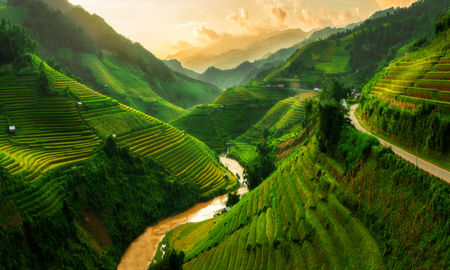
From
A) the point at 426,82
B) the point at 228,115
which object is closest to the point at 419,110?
the point at 426,82

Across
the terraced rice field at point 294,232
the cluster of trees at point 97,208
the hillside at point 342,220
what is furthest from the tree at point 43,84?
the hillside at point 342,220

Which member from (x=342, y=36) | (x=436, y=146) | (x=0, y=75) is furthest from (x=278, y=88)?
(x=436, y=146)

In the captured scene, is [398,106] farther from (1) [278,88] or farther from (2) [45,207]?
(1) [278,88]

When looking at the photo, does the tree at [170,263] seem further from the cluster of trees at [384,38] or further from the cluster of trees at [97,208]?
the cluster of trees at [384,38]

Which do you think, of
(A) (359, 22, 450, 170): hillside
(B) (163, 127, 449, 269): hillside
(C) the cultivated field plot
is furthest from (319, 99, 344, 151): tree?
(C) the cultivated field plot

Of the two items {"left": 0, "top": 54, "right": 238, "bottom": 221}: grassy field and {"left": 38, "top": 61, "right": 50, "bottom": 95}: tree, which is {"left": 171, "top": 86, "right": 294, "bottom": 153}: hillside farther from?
{"left": 38, "top": 61, "right": 50, "bottom": 95}: tree

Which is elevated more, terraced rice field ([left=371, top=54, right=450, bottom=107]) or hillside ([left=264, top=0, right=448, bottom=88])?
hillside ([left=264, top=0, right=448, bottom=88])

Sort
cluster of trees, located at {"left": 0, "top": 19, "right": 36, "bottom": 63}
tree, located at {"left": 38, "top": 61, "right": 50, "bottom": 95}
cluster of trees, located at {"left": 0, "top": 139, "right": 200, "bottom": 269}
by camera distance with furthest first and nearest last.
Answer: cluster of trees, located at {"left": 0, "top": 19, "right": 36, "bottom": 63} < tree, located at {"left": 38, "top": 61, "right": 50, "bottom": 95} < cluster of trees, located at {"left": 0, "top": 139, "right": 200, "bottom": 269}
